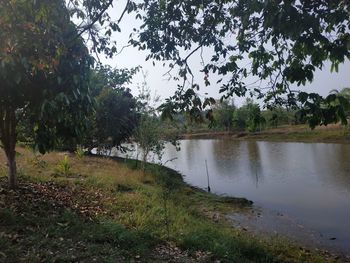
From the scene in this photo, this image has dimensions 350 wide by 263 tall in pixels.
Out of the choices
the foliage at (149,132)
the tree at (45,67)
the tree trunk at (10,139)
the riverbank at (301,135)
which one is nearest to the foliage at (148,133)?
the foliage at (149,132)

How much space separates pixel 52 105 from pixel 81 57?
174cm

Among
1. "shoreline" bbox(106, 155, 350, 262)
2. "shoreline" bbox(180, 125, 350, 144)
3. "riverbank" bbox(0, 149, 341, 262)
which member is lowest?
"shoreline" bbox(106, 155, 350, 262)

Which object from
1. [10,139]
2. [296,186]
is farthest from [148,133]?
[10,139]

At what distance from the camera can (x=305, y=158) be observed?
111ft

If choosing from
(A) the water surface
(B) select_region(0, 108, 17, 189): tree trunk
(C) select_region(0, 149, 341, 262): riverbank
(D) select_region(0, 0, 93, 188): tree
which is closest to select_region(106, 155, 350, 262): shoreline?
(A) the water surface

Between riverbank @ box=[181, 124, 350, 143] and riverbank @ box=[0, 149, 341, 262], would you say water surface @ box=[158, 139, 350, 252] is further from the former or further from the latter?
riverbank @ box=[181, 124, 350, 143]

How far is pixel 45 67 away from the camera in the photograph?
5.35 meters

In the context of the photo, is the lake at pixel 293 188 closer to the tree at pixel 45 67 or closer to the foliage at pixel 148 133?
the foliage at pixel 148 133

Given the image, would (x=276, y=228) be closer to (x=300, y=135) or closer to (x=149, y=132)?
(x=149, y=132)

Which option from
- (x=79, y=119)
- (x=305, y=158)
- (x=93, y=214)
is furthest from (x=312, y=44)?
(x=305, y=158)

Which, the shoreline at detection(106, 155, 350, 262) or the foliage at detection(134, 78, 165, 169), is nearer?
the shoreline at detection(106, 155, 350, 262)

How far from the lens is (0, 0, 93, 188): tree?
4598mm

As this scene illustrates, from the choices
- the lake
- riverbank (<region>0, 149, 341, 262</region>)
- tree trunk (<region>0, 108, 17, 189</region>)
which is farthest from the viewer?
the lake

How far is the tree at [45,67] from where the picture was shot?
15.1 ft
